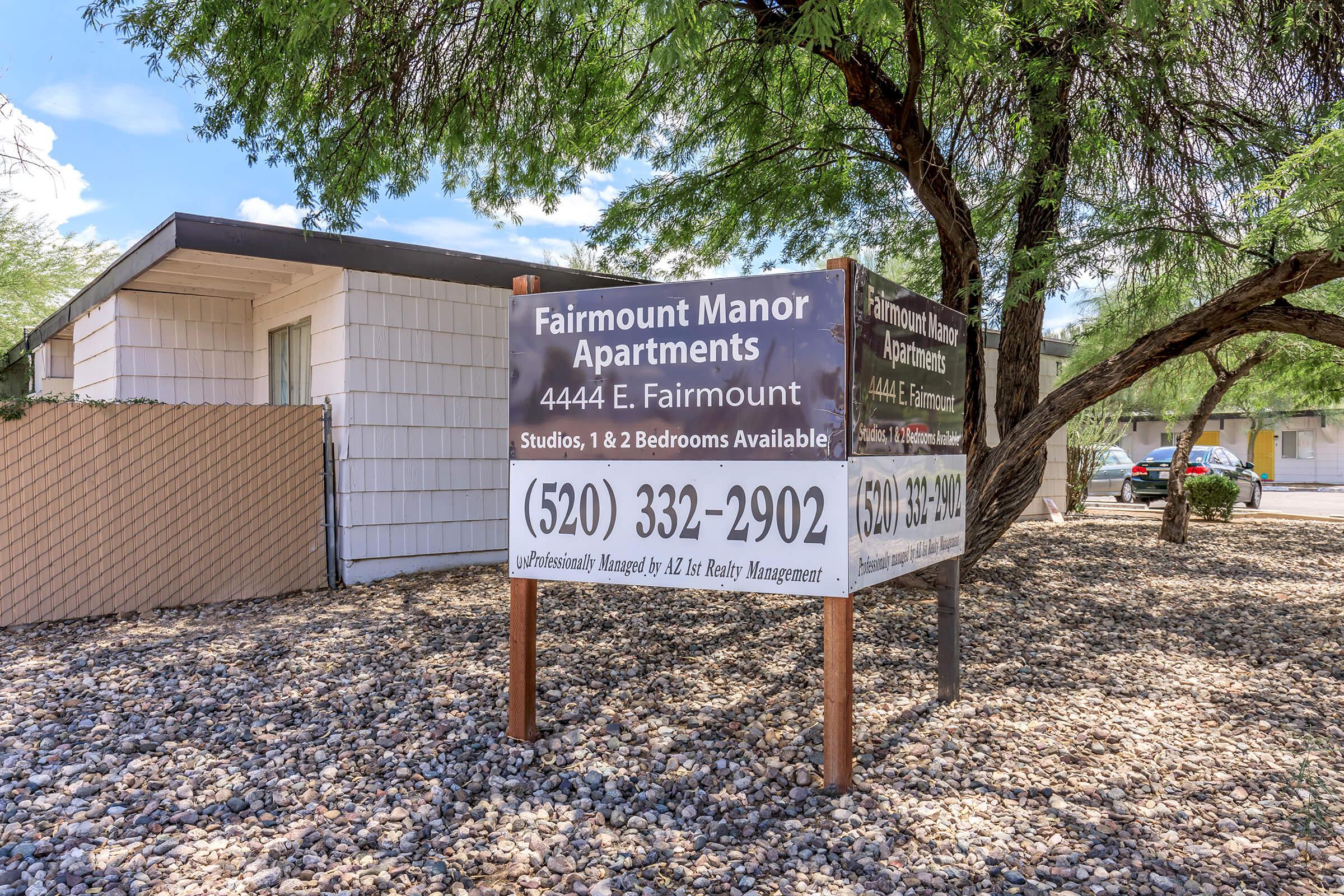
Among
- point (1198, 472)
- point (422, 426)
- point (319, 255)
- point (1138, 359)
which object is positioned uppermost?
point (319, 255)

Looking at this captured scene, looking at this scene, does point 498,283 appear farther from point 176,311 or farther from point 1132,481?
point 1132,481

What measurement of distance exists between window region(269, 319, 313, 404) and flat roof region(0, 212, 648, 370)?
108 cm

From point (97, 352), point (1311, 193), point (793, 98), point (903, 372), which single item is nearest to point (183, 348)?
point (97, 352)

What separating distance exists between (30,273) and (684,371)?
2019cm

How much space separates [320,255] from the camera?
7.28m

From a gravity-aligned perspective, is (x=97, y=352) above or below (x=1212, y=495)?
above

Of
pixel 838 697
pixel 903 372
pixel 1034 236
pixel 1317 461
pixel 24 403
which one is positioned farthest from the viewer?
pixel 1317 461

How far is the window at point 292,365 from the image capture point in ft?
28.0

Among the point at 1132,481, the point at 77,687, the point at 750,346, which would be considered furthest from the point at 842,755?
the point at 1132,481

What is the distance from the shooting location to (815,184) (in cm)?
859

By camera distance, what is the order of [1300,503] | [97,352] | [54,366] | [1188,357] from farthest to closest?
1. [1300,503]
2. [54,366]
3. [1188,357]
4. [97,352]

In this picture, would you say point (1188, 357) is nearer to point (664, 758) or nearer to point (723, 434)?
point (723, 434)

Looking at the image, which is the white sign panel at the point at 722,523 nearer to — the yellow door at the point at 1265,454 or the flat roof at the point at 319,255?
the flat roof at the point at 319,255

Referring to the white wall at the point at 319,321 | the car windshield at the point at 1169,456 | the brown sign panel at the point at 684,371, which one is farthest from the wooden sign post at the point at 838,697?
the car windshield at the point at 1169,456
